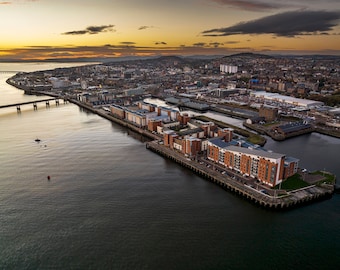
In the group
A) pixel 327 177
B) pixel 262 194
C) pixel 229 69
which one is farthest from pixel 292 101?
pixel 229 69

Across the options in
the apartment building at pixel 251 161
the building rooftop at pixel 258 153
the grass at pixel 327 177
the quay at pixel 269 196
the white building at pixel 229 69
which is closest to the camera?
the quay at pixel 269 196

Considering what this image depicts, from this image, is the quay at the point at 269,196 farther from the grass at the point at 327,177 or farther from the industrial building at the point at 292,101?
the industrial building at the point at 292,101

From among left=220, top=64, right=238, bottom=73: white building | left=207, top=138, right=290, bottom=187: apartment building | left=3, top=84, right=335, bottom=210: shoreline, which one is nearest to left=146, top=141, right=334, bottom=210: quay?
left=3, top=84, right=335, bottom=210: shoreline

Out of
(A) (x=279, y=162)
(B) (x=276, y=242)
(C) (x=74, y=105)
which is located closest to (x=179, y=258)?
(B) (x=276, y=242)

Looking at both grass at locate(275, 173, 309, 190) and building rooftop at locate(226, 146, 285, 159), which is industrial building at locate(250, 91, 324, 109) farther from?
building rooftop at locate(226, 146, 285, 159)

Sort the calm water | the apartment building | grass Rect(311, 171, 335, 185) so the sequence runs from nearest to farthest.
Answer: the calm water → the apartment building → grass Rect(311, 171, 335, 185)

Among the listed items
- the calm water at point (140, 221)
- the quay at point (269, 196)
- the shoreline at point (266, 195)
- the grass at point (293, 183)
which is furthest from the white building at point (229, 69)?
the grass at point (293, 183)

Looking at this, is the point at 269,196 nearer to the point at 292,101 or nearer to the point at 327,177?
the point at 327,177
